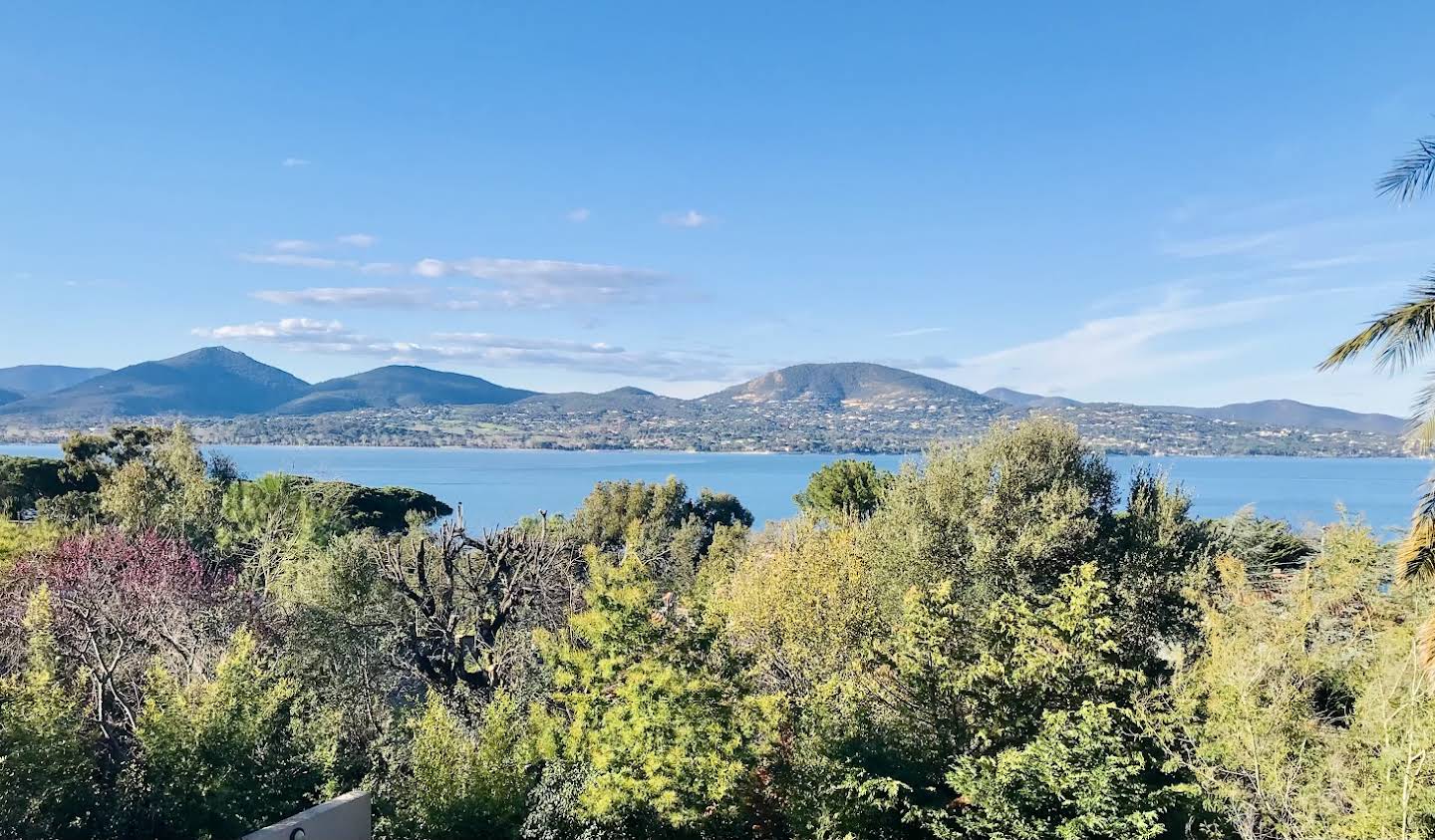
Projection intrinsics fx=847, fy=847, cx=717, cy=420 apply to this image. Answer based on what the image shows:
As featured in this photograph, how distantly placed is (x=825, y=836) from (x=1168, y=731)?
4.41 m

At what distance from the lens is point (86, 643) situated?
44.4ft

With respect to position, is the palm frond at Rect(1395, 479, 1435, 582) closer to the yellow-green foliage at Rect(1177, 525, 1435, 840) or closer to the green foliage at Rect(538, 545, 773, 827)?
the yellow-green foliage at Rect(1177, 525, 1435, 840)

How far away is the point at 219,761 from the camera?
9289 mm

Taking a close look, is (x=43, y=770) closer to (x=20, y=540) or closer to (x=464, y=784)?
(x=464, y=784)

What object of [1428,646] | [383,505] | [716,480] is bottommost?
[716,480]

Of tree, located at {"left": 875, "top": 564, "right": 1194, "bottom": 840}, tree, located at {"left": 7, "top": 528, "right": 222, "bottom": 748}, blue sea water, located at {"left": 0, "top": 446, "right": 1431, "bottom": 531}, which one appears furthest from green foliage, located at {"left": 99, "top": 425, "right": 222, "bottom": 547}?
blue sea water, located at {"left": 0, "top": 446, "right": 1431, "bottom": 531}

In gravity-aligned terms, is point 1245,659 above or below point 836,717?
above

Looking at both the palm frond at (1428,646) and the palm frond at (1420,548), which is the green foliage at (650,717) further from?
the palm frond at (1420,548)

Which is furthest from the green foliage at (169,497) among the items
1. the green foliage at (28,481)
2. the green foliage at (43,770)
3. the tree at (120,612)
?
the green foliage at (43,770)

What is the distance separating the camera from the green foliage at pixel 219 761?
9031 millimetres

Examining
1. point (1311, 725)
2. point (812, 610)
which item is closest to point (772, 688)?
point (812, 610)

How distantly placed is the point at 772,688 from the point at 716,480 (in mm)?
133242

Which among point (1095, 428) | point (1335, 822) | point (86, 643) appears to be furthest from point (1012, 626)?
point (1095, 428)

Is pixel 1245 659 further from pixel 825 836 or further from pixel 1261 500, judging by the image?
pixel 1261 500
